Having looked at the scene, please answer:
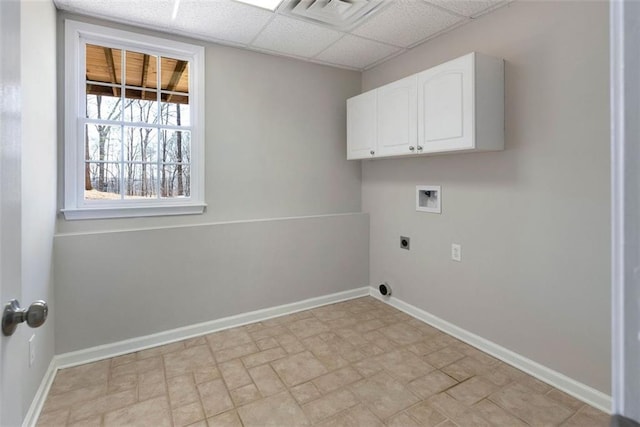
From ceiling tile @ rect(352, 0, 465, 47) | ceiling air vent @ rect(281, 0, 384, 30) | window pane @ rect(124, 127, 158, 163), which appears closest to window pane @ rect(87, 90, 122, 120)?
window pane @ rect(124, 127, 158, 163)

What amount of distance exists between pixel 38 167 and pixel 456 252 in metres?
2.92

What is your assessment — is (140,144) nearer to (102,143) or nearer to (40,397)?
(102,143)

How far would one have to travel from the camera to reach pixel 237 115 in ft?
10.2

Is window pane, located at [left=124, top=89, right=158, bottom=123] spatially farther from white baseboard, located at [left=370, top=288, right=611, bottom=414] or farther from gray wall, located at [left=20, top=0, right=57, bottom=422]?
white baseboard, located at [left=370, top=288, right=611, bottom=414]

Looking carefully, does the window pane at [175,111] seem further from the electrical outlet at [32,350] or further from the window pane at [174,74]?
the electrical outlet at [32,350]

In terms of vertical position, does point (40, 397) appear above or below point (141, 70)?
below

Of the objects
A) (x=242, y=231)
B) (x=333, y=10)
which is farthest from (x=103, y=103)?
(x=333, y=10)

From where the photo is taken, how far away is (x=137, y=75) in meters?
2.79

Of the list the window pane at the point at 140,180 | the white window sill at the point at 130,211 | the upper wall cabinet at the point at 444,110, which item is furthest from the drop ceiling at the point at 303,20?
the white window sill at the point at 130,211

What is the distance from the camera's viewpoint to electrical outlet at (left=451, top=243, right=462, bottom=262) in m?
2.79

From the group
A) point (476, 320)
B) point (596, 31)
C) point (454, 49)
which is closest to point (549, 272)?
point (476, 320)

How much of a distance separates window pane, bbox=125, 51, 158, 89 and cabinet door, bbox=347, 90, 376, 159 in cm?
179

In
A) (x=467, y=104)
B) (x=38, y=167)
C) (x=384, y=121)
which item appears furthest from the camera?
(x=384, y=121)

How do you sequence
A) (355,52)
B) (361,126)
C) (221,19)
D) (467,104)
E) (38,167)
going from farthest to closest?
(361,126) → (355,52) → (221,19) → (467,104) → (38,167)
